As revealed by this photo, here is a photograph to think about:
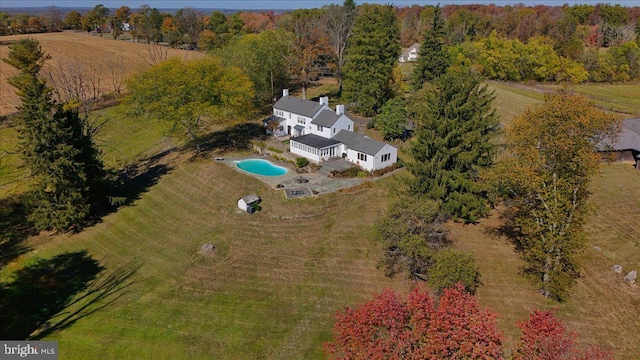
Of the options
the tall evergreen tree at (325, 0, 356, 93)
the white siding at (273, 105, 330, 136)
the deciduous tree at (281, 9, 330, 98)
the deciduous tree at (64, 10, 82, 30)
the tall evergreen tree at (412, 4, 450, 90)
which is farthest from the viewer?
the deciduous tree at (64, 10, 82, 30)

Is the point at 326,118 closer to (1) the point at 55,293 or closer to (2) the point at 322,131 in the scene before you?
(2) the point at 322,131

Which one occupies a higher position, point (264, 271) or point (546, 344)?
point (546, 344)

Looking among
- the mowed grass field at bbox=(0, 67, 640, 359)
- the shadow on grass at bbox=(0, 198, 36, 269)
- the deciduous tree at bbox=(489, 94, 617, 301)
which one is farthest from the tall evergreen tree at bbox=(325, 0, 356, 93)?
the shadow on grass at bbox=(0, 198, 36, 269)

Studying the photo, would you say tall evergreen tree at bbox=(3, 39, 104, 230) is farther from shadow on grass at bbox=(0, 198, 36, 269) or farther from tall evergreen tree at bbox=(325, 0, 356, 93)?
tall evergreen tree at bbox=(325, 0, 356, 93)

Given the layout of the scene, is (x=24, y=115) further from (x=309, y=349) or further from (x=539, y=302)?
(x=539, y=302)

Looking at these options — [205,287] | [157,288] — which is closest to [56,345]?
[157,288]

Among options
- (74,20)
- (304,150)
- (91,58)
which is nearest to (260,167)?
(304,150)
